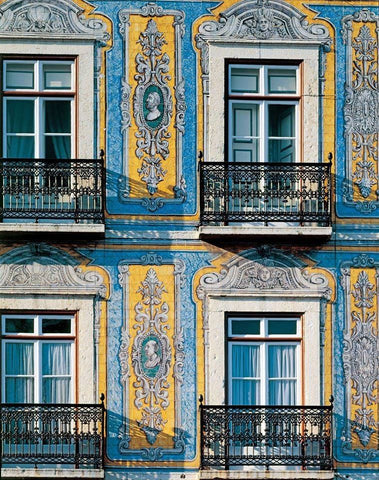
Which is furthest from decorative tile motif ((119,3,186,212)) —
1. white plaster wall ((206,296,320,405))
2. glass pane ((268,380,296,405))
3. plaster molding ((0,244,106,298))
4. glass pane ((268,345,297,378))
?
glass pane ((268,380,296,405))

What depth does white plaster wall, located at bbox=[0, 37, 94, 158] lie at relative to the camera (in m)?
23.1

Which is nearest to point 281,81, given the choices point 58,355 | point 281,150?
point 281,150

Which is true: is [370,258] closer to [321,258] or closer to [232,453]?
[321,258]

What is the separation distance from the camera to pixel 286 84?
23.5m

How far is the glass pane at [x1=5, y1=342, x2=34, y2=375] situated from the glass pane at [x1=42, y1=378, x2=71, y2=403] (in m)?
0.28

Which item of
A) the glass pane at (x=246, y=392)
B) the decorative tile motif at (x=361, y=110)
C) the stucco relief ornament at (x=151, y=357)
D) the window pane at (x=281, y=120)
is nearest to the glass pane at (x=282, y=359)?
the glass pane at (x=246, y=392)

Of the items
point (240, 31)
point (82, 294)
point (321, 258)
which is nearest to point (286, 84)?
point (240, 31)

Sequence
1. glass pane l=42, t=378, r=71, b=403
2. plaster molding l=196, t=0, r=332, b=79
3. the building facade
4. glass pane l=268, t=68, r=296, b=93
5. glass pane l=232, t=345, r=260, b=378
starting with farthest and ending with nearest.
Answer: glass pane l=268, t=68, r=296, b=93
plaster molding l=196, t=0, r=332, b=79
glass pane l=232, t=345, r=260, b=378
glass pane l=42, t=378, r=71, b=403
the building facade

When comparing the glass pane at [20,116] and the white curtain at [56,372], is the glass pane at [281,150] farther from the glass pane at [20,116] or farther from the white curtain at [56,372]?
the white curtain at [56,372]

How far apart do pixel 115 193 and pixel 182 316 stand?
1.89m

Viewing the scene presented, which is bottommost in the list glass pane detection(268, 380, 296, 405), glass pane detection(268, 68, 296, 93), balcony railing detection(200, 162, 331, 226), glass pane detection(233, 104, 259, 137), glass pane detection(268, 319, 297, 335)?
glass pane detection(268, 380, 296, 405)

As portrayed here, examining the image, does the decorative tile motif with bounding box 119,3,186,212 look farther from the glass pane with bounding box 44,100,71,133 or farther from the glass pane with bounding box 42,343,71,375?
the glass pane with bounding box 42,343,71,375

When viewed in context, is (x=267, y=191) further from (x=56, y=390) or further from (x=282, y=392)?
(x=56, y=390)

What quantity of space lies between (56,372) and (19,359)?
1.73 ft
